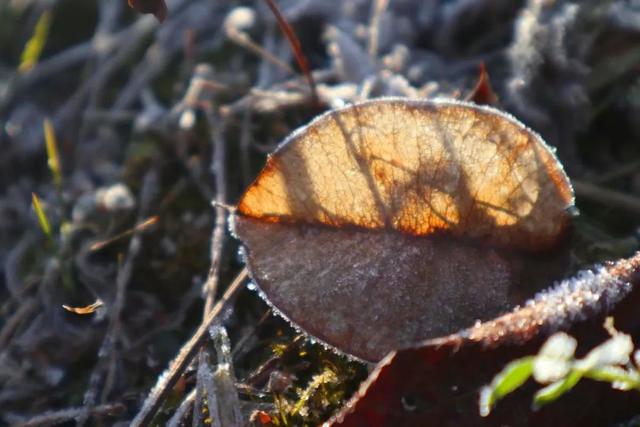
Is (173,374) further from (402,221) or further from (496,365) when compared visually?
(496,365)

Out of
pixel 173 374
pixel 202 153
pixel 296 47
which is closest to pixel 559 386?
pixel 173 374

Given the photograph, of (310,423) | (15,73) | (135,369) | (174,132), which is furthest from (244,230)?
(15,73)

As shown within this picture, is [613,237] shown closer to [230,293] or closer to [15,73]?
[230,293]

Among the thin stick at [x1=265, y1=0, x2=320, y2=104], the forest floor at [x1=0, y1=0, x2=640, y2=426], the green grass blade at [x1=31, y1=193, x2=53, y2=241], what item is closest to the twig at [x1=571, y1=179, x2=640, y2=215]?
the forest floor at [x1=0, y1=0, x2=640, y2=426]

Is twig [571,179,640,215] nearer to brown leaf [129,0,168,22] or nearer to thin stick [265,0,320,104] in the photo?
thin stick [265,0,320,104]

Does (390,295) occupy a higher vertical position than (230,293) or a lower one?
higher

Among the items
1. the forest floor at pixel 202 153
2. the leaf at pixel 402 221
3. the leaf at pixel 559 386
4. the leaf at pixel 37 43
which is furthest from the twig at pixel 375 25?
the leaf at pixel 559 386
